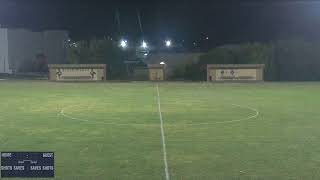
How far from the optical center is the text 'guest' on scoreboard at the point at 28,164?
21.0ft

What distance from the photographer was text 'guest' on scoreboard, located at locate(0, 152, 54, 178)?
6410 millimetres

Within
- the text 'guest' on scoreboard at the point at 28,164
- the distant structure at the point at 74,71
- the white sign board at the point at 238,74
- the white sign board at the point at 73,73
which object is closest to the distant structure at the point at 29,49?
the distant structure at the point at 74,71

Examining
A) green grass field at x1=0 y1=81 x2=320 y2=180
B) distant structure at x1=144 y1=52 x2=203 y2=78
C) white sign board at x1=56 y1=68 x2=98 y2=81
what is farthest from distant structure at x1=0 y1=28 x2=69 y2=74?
green grass field at x1=0 y1=81 x2=320 y2=180

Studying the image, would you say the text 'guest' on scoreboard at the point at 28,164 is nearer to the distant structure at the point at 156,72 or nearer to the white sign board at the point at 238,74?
the white sign board at the point at 238,74

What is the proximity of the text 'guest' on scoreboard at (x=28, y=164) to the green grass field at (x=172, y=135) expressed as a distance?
2.49 meters

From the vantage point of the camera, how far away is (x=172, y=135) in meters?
13.6

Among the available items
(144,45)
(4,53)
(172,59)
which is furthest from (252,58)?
(144,45)

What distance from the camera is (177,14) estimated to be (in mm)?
62906

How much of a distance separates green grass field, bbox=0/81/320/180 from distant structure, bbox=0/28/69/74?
90.0 ft

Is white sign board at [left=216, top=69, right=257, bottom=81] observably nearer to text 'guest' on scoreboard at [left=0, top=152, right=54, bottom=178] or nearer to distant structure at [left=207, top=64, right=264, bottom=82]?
distant structure at [left=207, top=64, right=264, bottom=82]

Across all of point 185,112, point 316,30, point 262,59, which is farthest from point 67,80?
point 316,30

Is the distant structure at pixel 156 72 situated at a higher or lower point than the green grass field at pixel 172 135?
higher

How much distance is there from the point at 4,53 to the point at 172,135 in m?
39.8

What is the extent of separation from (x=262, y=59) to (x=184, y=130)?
93.5 ft
